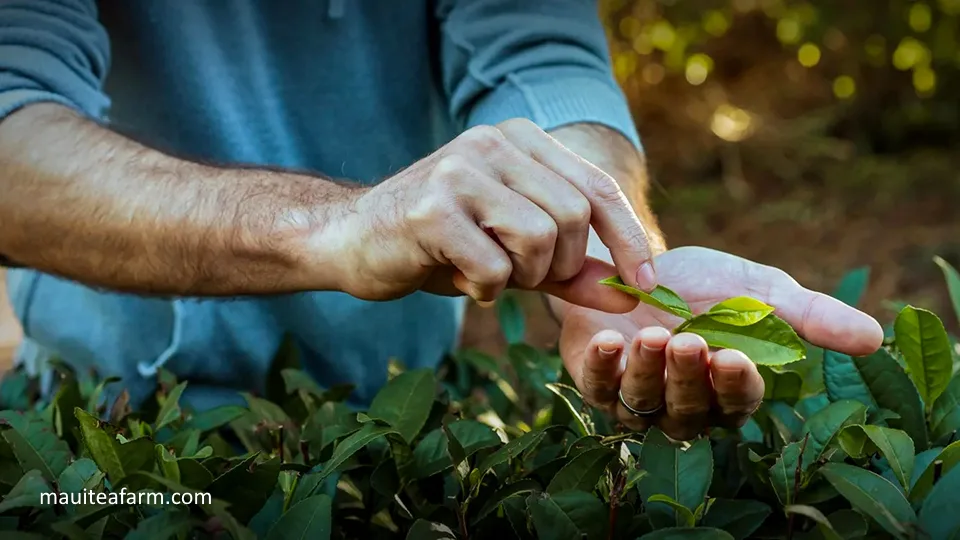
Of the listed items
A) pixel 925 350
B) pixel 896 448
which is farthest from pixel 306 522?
pixel 925 350

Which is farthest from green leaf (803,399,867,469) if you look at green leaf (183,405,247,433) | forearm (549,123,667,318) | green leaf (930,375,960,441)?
green leaf (183,405,247,433)

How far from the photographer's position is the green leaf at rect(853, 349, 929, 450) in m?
0.99

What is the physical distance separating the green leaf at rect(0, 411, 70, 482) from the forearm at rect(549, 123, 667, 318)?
2.46 feet

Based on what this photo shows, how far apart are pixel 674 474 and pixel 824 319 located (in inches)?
9.6

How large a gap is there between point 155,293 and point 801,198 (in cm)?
401

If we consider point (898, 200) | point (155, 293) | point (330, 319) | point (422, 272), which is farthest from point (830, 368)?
point (898, 200)

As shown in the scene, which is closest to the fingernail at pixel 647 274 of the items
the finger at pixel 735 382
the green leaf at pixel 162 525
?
the finger at pixel 735 382

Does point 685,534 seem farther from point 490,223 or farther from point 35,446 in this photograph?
point 35,446

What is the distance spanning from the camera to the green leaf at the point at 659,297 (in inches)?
38.5

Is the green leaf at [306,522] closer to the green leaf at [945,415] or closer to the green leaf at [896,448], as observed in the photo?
the green leaf at [896,448]

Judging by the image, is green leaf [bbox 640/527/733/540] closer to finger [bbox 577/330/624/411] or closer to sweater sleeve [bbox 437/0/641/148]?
finger [bbox 577/330/624/411]

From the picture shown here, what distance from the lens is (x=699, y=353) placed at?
2.95ft

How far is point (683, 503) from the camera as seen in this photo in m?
0.86

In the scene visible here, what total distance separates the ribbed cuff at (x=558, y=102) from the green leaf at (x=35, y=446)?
2.80 feet
